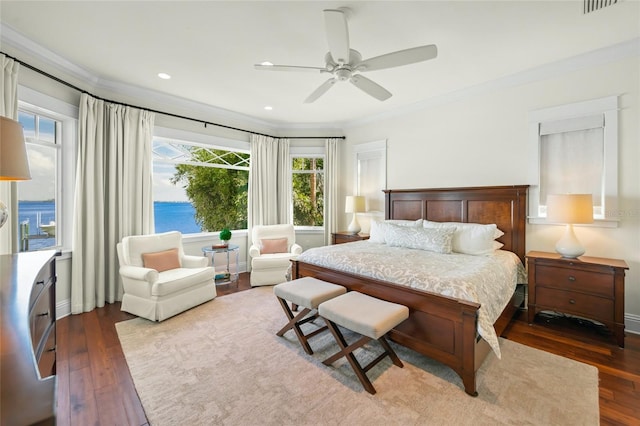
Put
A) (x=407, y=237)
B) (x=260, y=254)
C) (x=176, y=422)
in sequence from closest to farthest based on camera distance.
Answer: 1. (x=176, y=422)
2. (x=407, y=237)
3. (x=260, y=254)

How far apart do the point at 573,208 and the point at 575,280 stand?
0.73 meters

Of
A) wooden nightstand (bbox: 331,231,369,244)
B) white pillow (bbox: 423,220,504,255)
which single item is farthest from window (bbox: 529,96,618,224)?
wooden nightstand (bbox: 331,231,369,244)

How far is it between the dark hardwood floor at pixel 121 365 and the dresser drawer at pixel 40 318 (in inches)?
22.4

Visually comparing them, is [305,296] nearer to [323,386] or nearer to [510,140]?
[323,386]

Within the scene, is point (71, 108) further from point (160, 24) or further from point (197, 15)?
point (197, 15)

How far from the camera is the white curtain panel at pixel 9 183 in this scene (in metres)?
2.49

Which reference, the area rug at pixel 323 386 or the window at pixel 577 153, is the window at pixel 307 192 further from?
the window at pixel 577 153

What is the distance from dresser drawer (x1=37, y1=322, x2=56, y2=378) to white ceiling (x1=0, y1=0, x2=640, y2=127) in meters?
2.58

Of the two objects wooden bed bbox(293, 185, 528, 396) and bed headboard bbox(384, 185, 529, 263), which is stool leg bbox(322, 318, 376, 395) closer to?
wooden bed bbox(293, 185, 528, 396)

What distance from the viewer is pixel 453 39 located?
2727 mm

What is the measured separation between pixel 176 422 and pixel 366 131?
16.2 ft

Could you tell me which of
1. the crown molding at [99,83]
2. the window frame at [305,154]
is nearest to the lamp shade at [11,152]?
the crown molding at [99,83]

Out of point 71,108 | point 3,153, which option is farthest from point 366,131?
point 3,153

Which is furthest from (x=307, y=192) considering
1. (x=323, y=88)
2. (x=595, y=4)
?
(x=595, y=4)
